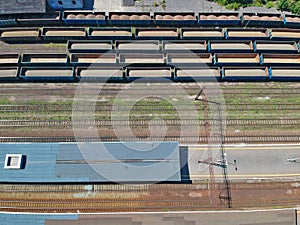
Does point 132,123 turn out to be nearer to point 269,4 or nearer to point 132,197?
point 132,197

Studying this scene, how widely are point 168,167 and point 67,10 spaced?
125ft

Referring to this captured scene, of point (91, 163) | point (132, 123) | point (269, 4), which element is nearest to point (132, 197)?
point (91, 163)

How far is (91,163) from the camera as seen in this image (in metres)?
43.5

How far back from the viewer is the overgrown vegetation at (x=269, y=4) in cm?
5997

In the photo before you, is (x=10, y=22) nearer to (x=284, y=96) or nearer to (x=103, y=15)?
(x=103, y=15)

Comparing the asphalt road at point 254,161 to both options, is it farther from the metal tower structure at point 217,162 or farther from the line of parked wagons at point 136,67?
the line of parked wagons at point 136,67

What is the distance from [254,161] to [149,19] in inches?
1279

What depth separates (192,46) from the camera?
55031 mm

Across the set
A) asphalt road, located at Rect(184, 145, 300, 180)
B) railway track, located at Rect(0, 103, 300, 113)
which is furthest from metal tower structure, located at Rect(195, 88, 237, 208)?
railway track, located at Rect(0, 103, 300, 113)

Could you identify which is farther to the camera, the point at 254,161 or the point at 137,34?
the point at 137,34

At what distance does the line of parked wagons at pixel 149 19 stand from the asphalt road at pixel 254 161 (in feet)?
82.2

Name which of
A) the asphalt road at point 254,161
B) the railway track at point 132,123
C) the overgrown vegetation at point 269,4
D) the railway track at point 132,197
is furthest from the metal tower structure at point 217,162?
the overgrown vegetation at point 269,4

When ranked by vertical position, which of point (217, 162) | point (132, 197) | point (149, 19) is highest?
point (149, 19)

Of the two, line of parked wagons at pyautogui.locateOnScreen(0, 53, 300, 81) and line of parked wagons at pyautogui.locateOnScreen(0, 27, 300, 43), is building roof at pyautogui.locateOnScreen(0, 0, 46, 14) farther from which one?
line of parked wagons at pyautogui.locateOnScreen(0, 53, 300, 81)
